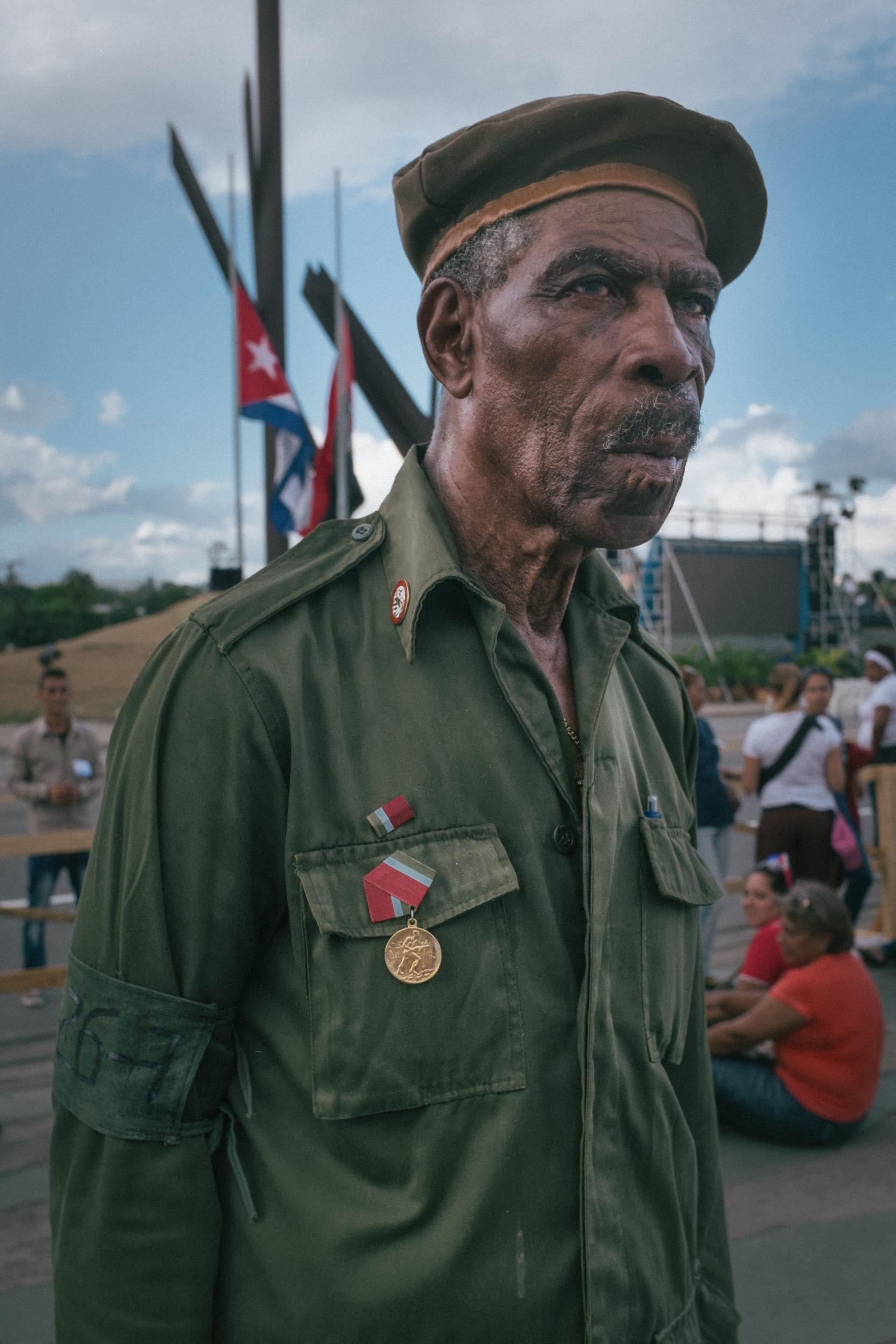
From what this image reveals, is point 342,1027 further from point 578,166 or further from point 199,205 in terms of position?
point 199,205

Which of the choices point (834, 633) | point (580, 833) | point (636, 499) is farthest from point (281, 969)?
point (834, 633)

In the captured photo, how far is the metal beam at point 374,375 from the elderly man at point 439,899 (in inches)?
331

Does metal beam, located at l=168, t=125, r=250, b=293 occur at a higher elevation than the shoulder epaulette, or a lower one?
higher

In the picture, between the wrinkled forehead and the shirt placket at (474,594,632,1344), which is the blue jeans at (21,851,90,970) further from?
the wrinkled forehead

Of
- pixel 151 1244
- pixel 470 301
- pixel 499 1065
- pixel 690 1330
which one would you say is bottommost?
pixel 690 1330

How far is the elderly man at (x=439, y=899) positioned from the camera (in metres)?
1.18

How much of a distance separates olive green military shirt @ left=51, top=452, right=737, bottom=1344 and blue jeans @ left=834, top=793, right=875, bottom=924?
208 inches

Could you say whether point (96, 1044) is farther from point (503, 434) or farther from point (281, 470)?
point (281, 470)

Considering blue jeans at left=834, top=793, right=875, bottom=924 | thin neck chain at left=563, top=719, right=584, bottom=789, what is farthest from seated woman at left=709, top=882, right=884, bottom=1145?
thin neck chain at left=563, top=719, right=584, bottom=789

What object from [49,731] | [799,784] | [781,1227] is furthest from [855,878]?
[49,731]

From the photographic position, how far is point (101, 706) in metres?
23.2

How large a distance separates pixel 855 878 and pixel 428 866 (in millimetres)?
5712

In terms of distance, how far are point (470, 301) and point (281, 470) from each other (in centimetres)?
886

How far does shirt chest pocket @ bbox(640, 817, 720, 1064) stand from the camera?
54.3 inches
